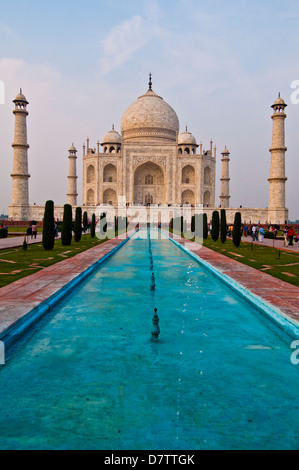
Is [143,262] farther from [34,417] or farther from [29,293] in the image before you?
[34,417]

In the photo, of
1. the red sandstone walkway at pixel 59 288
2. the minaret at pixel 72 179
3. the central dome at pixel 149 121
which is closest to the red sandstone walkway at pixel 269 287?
the red sandstone walkway at pixel 59 288

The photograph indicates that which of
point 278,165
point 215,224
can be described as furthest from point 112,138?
point 215,224

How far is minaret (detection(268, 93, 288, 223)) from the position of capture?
2998 cm

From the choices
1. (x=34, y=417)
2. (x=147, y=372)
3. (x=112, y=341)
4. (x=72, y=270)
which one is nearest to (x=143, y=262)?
(x=72, y=270)

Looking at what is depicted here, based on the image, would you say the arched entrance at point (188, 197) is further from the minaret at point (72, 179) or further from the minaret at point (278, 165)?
the minaret at point (72, 179)

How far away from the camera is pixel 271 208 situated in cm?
3108

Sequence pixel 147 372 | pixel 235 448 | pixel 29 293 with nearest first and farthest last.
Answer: pixel 235 448, pixel 147 372, pixel 29 293

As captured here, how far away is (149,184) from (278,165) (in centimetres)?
1454

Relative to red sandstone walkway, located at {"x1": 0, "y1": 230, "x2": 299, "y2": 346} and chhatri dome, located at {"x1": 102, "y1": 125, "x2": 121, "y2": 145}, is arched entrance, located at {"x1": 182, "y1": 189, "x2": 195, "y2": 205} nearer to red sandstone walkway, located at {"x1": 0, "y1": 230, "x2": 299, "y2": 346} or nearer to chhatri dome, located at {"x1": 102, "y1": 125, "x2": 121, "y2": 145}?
chhatri dome, located at {"x1": 102, "y1": 125, "x2": 121, "y2": 145}

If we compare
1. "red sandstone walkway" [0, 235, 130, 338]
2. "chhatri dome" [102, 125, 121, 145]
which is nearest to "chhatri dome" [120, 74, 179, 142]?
"chhatri dome" [102, 125, 121, 145]

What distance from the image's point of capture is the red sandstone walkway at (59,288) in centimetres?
379

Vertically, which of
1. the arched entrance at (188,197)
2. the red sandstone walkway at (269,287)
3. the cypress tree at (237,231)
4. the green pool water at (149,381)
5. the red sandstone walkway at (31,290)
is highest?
the arched entrance at (188,197)

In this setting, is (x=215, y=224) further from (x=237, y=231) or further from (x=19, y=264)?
(x=19, y=264)
